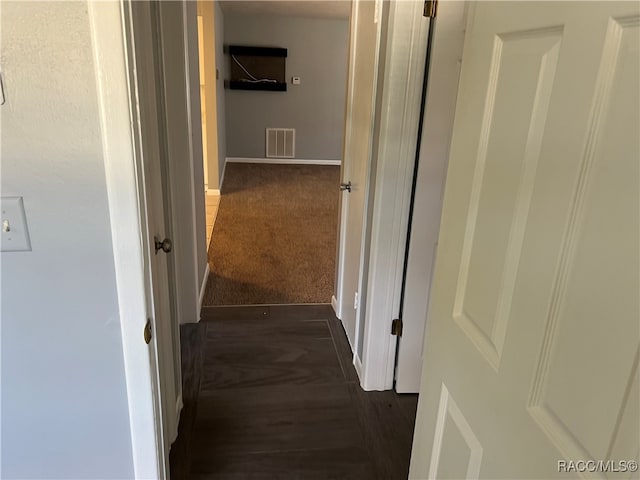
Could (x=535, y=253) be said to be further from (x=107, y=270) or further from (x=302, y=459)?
A: (x=302, y=459)

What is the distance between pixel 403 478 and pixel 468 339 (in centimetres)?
113

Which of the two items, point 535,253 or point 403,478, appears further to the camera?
point 403,478

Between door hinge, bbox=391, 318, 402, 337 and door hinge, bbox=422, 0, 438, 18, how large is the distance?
1.28 meters

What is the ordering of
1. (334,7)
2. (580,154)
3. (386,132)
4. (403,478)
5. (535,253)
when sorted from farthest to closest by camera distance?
(334,7) < (386,132) < (403,478) < (535,253) < (580,154)

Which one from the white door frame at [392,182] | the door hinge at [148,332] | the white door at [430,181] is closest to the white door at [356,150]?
the white door frame at [392,182]

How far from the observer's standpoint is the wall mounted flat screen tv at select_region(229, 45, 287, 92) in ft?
23.4

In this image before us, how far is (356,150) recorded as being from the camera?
252 cm

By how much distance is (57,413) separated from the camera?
3.55 ft

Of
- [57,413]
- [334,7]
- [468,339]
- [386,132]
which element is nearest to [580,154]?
[468,339]

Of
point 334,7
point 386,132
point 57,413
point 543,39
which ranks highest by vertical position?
point 334,7

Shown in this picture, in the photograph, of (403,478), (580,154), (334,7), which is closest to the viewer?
(580,154)

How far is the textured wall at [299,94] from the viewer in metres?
7.17

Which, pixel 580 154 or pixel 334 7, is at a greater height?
pixel 334 7

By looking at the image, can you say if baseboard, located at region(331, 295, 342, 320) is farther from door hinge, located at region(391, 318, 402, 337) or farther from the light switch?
the light switch
